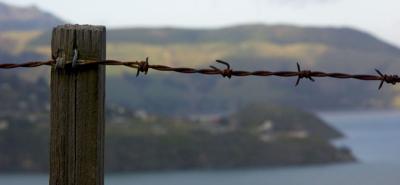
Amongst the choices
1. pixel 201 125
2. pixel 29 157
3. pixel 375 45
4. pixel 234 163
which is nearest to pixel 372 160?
pixel 234 163

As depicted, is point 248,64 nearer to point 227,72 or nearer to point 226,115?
point 226,115

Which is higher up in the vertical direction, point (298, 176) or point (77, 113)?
point (77, 113)

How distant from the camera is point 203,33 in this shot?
456 feet

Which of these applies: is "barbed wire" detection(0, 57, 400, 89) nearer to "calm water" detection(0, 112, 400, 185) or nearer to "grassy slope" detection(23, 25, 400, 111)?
"calm water" detection(0, 112, 400, 185)

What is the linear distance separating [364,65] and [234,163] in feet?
106

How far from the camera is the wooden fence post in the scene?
1.92m

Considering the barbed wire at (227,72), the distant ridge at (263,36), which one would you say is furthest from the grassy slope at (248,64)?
the barbed wire at (227,72)

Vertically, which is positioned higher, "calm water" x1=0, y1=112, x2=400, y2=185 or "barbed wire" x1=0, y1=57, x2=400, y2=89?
"barbed wire" x1=0, y1=57, x2=400, y2=89

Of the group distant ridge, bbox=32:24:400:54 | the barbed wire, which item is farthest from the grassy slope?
the barbed wire

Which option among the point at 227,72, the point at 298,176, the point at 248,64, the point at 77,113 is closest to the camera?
the point at 77,113

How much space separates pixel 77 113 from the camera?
194 cm

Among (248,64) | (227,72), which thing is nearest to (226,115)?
(248,64)

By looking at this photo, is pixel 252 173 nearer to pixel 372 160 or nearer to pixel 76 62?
pixel 372 160

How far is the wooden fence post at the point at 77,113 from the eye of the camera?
6.29 ft
